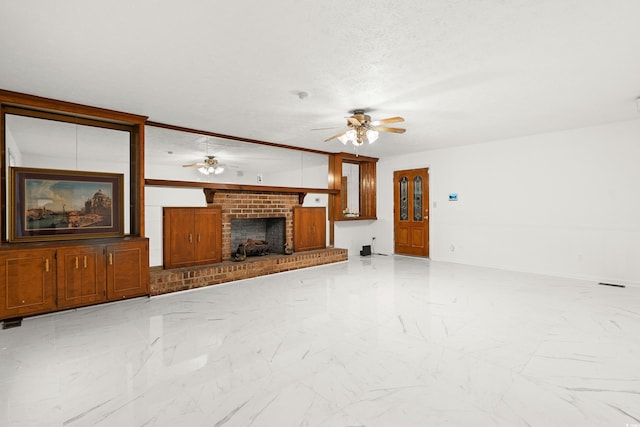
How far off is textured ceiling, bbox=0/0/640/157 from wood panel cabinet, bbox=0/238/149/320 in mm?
1829

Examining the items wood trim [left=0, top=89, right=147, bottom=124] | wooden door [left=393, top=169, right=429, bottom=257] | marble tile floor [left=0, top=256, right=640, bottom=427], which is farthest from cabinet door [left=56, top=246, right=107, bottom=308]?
wooden door [left=393, top=169, right=429, bottom=257]

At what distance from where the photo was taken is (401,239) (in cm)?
797

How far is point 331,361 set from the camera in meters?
2.54

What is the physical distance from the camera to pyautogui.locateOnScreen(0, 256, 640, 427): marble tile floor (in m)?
1.91

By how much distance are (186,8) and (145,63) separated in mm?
1078

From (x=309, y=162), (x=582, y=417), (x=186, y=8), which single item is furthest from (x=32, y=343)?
(x=309, y=162)

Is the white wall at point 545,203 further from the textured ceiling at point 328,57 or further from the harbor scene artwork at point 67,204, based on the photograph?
the harbor scene artwork at point 67,204

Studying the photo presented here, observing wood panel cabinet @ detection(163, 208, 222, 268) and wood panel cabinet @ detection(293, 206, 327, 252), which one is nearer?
wood panel cabinet @ detection(163, 208, 222, 268)

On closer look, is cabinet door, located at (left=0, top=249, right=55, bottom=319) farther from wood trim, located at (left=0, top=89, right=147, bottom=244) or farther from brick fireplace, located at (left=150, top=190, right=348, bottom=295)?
brick fireplace, located at (left=150, top=190, right=348, bottom=295)

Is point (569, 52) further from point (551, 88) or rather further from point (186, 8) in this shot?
point (186, 8)

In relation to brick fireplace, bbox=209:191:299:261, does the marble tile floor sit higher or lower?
lower

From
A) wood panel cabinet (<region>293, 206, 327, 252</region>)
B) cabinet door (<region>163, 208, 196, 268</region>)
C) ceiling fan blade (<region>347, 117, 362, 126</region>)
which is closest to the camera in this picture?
ceiling fan blade (<region>347, 117, 362, 126</region>)

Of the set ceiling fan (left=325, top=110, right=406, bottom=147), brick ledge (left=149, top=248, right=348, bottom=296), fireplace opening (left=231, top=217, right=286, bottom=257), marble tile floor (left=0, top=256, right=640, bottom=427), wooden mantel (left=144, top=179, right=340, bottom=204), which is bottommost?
marble tile floor (left=0, top=256, right=640, bottom=427)

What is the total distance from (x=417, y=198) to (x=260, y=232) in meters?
3.85
